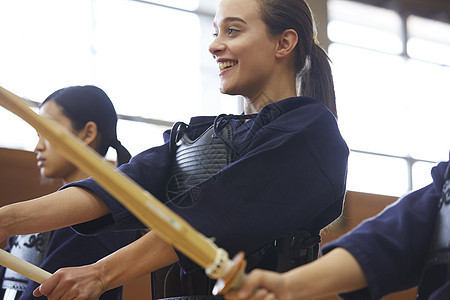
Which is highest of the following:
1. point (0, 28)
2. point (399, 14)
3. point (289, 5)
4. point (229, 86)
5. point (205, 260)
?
point (399, 14)

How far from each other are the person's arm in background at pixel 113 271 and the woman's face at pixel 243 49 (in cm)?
40

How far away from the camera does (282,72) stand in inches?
57.7

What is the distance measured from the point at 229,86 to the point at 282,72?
0.13 meters

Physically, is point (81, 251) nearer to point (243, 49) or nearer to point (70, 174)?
point (70, 174)

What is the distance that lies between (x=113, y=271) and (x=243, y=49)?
20.7 inches

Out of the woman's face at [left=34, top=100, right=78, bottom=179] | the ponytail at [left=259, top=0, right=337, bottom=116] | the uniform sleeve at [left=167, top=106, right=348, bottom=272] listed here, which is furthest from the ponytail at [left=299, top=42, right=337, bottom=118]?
the woman's face at [left=34, top=100, right=78, bottom=179]

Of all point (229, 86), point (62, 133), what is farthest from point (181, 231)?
point (229, 86)

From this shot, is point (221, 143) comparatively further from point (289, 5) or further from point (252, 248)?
point (289, 5)

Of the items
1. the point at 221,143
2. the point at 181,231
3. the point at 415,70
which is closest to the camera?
the point at 181,231

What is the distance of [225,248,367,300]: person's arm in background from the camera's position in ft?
2.40

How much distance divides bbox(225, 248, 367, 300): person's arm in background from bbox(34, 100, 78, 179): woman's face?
1.24 m

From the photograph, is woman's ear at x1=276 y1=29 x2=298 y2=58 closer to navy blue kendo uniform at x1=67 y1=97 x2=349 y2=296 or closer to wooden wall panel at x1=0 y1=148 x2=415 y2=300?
navy blue kendo uniform at x1=67 y1=97 x2=349 y2=296

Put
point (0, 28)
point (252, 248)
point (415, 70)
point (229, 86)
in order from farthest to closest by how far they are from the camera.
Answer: point (415, 70) < point (0, 28) < point (229, 86) < point (252, 248)

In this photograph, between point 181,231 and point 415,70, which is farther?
point 415,70
